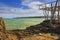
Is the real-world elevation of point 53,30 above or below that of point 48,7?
below

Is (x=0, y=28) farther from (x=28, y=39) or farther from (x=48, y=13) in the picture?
(x=48, y=13)

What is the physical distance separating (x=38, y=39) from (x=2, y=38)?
626cm

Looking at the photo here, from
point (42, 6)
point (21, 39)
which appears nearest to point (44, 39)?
point (21, 39)

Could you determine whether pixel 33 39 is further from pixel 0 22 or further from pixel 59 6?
pixel 59 6

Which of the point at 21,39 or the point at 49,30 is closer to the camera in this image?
the point at 21,39

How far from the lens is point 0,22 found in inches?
426

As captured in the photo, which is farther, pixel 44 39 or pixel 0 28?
pixel 44 39

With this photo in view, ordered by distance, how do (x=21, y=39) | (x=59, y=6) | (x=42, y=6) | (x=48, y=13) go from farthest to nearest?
(x=48, y=13) < (x=42, y=6) < (x=59, y=6) < (x=21, y=39)

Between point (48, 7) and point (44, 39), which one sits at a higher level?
point (48, 7)

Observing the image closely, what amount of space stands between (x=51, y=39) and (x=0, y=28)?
22.0ft

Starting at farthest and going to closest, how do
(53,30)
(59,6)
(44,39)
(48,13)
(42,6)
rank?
(48,13) < (42,6) < (59,6) < (53,30) < (44,39)

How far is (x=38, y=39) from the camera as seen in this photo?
15367mm

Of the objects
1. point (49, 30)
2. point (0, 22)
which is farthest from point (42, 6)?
point (0, 22)

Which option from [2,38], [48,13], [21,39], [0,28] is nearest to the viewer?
[2,38]
